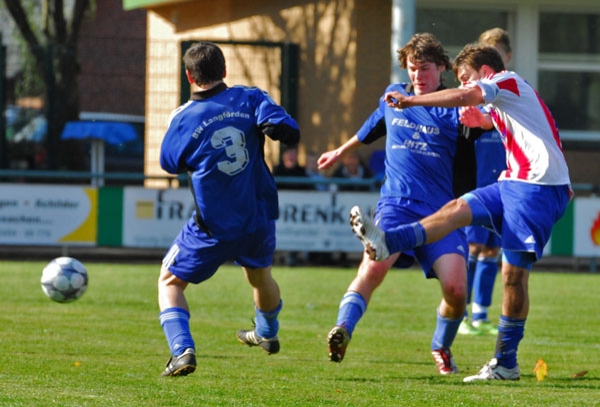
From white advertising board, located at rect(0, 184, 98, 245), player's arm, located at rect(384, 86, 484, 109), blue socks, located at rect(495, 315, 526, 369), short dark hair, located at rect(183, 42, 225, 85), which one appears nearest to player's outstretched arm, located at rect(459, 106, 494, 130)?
player's arm, located at rect(384, 86, 484, 109)

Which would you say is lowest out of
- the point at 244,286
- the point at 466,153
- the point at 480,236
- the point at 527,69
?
the point at 244,286

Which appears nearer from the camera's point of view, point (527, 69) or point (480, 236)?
point (480, 236)

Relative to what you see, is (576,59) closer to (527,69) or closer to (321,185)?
(527,69)

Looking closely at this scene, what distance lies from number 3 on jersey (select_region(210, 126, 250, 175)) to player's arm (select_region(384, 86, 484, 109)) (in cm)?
89

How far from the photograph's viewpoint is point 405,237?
7.05 meters

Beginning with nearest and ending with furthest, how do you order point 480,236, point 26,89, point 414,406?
point 414,406 → point 480,236 → point 26,89

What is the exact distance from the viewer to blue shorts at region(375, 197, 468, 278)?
767 centimetres

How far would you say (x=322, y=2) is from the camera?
2022cm

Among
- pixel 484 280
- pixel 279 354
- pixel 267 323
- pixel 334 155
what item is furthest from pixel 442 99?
pixel 484 280

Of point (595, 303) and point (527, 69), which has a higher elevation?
point (527, 69)

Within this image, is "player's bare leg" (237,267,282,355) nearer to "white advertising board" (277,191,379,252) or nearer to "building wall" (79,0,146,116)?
"white advertising board" (277,191,379,252)

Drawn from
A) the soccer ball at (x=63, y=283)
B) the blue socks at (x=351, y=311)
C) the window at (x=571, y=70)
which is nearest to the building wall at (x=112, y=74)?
the window at (x=571, y=70)

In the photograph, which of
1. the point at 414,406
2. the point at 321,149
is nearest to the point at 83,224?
the point at 321,149

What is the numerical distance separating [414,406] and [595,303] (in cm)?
732
